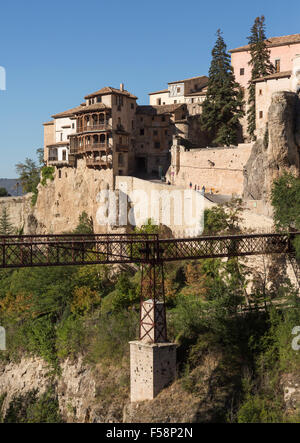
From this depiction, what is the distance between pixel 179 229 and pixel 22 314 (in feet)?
45.4

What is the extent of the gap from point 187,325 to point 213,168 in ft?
75.6

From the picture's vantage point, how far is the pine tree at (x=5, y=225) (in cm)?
7700

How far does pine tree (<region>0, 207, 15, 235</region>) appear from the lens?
7700 centimetres

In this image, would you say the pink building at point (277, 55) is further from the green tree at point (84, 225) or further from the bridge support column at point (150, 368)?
the bridge support column at point (150, 368)

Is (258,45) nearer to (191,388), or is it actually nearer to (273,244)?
(273,244)

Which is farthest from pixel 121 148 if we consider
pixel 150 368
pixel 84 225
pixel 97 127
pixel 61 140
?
pixel 150 368

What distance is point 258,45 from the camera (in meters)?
62.4

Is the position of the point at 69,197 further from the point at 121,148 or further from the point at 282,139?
the point at 282,139

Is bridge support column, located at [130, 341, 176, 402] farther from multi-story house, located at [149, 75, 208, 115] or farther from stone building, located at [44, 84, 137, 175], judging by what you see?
multi-story house, located at [149, 75, 208, 115]

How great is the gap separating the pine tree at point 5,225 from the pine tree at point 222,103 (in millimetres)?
27778

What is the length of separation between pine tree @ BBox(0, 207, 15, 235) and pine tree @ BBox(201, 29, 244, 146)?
27778mm

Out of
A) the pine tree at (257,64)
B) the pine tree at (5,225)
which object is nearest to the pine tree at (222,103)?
the pine tree at (257,64)
